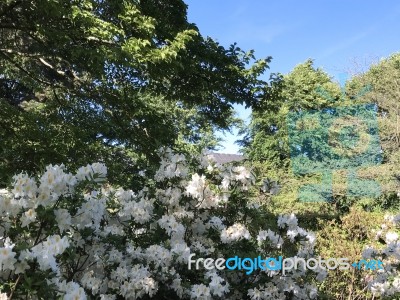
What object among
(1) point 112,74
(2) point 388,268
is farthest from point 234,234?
(1) point 112,74

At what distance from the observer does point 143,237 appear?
3137 millimetres

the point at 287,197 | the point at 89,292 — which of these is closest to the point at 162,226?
the point at 89,292

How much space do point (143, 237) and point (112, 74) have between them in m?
4.09

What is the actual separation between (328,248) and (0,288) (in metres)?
5.30

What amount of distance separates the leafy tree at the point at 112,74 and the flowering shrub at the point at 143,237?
6.42 feet

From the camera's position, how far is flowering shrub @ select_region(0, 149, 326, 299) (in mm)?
1906

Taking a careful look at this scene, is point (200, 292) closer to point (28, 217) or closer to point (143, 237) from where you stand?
point (143, 237)

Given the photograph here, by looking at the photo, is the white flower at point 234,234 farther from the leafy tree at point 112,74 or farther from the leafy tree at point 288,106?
the leafy tree at point 288,106

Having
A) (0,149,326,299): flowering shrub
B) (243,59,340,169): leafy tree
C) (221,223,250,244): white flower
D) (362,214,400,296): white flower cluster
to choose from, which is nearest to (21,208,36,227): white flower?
(0,149,326,299): flowering shrub

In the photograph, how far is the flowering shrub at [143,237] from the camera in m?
1.91

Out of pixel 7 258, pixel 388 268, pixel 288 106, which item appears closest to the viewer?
pixel 7 258

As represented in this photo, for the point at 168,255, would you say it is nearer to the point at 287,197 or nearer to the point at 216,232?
the point at 216,232

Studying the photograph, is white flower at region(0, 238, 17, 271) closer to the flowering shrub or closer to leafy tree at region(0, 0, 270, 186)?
the flowering shrub

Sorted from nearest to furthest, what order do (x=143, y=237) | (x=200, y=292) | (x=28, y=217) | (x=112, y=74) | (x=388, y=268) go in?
(x=28, y=217) < (x=200, y=292) < (x=143, y=237) < (x=388, y=268) < (x=112, y=74)
